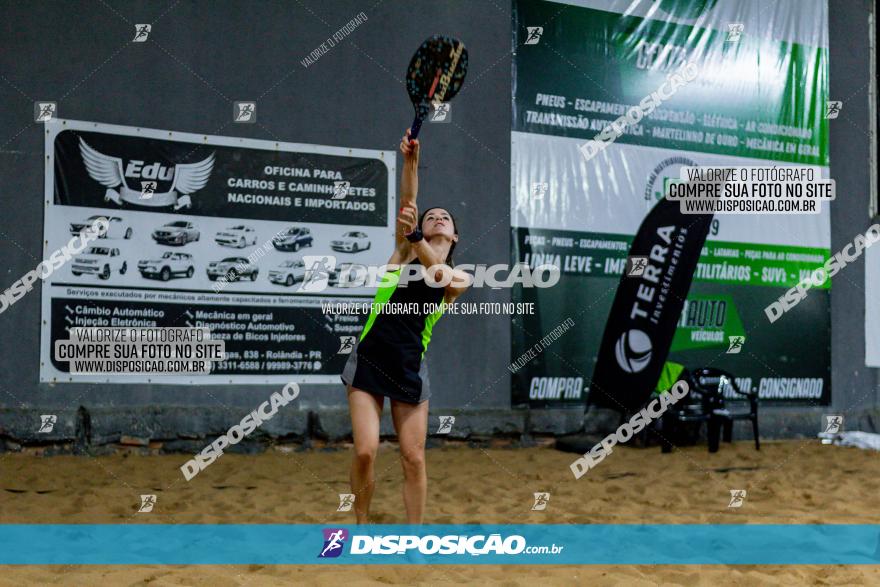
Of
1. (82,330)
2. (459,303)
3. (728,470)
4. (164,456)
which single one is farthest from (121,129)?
(728,470)

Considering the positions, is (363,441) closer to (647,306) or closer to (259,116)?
(259,116)

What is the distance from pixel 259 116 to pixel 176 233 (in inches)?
48.2

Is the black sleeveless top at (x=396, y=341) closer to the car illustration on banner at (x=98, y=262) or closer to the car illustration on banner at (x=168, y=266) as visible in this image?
the car illustration on banner at (x=168, y=266)

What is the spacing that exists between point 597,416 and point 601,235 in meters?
1.72

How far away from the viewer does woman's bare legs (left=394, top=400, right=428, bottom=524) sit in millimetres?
3963

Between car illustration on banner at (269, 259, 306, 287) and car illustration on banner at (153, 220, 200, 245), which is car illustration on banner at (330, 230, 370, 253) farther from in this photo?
car illustration on banner at (153, 220, 200, 245)

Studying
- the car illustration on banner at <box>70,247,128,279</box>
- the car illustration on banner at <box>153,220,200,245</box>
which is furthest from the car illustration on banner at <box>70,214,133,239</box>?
the car illustration on banner at <box>153,220,200,245</box>

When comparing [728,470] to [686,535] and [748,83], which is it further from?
[748,83]

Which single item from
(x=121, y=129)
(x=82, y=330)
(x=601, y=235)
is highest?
(x=121, y=129)

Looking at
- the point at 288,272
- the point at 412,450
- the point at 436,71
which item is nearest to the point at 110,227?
the point at 288,272

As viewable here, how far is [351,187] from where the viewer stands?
7.55 metres

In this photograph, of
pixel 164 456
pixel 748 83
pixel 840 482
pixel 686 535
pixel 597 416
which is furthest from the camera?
pixel 748 83

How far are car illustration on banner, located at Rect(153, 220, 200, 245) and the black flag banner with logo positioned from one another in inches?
152

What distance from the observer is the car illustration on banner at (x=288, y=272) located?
7238mm
